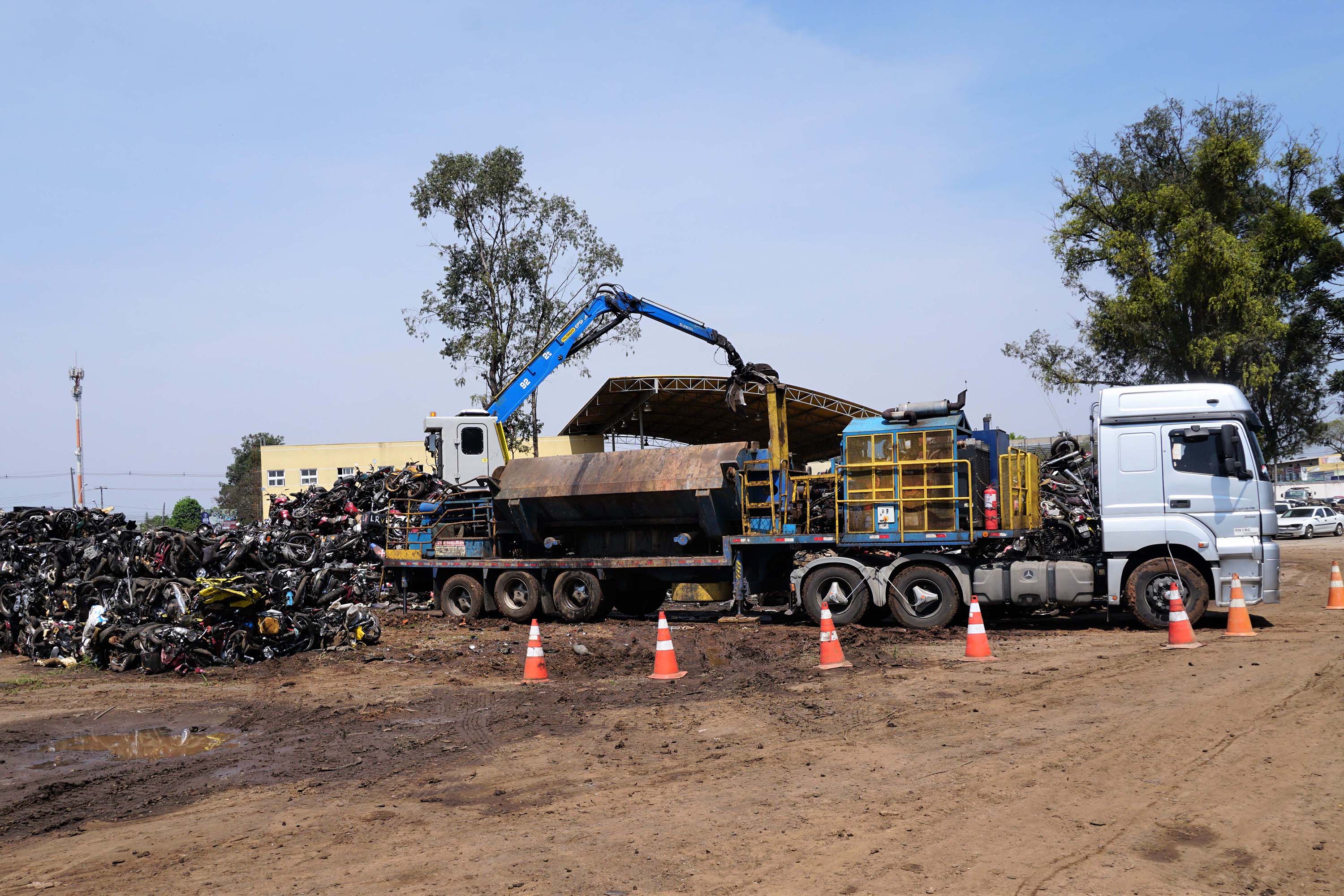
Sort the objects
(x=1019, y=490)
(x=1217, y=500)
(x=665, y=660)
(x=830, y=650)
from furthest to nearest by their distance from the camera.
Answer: (x=1019, y=490), (x=1217, y=500), (x=830, y=650), (x=665, y=660)

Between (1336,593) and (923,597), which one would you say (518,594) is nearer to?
(923,597)

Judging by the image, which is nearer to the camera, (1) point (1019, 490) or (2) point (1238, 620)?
(2) point (1238, 620)

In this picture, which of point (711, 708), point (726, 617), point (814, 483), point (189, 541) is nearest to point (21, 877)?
point (711, 708)

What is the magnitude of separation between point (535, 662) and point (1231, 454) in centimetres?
911

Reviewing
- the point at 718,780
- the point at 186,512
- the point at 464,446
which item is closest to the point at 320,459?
the point at 186,512

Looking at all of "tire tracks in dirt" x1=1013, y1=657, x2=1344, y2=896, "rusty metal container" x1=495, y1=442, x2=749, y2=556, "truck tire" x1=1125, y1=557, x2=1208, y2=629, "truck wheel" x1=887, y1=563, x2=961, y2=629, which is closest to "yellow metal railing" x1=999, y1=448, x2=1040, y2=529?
"truck wheel" x1=887, y1=563, x2=961, y2=629

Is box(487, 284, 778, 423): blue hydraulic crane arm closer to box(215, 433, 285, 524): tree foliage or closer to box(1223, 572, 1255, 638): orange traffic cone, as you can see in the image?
box(1223, 572, 1255, 638): orange traffic cone

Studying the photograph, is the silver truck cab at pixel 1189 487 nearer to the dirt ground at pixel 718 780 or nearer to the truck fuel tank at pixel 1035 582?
the truck fuel tank at pixel 1035 582

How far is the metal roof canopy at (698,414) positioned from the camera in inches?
1003

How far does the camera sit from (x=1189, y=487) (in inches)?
512

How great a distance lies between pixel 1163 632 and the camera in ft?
42.5

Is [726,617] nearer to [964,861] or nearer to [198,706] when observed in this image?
[198,706]

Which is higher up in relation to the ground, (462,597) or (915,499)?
(915,499)

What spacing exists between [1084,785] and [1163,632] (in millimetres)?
7817
